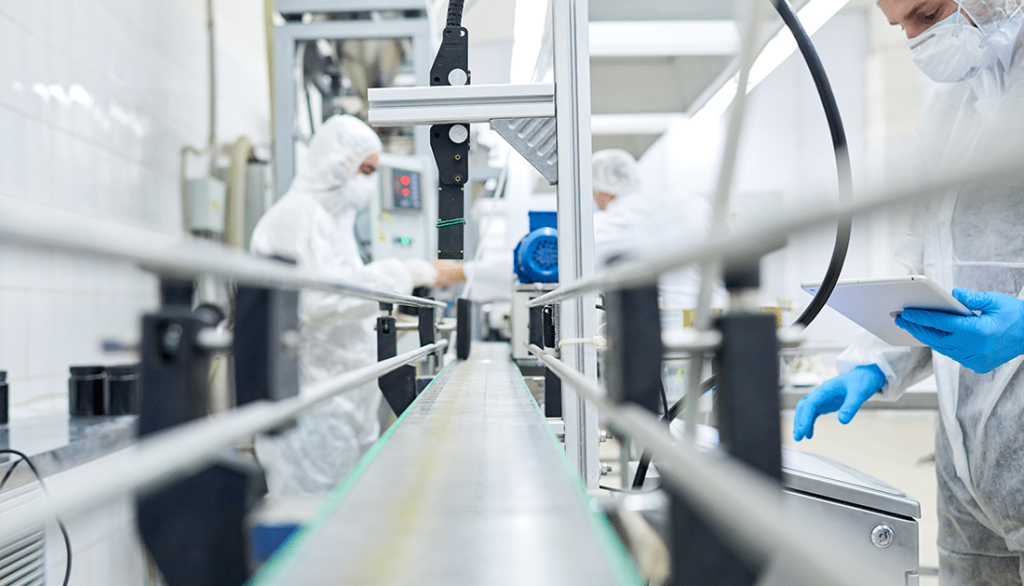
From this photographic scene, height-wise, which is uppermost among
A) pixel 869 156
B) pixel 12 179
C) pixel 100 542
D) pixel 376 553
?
pixel 869 156

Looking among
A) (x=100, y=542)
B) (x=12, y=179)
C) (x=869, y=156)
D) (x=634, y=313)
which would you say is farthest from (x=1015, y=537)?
(x=869, y=156)

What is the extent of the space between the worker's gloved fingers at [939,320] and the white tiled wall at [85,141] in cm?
154

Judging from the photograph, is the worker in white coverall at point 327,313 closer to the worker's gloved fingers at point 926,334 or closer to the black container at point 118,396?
the black container at point 118,396

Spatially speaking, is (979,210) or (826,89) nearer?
(826,89)

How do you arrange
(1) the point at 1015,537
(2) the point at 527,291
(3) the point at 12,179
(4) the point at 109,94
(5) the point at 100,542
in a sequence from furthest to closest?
(4) the point at 109,94 → (5) the point at 100,542 → (3) the point at 12,179 → (2) the point at 527,291 → (1) the point at 1015,537

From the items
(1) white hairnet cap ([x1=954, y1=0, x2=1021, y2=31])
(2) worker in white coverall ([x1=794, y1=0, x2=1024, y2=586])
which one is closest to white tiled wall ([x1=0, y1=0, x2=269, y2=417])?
(2) worker in white coverall ([x1=794, y1=0, x2=1024, y2=586])

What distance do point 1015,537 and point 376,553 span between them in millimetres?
1278

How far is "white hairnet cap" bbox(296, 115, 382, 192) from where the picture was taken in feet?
7.29

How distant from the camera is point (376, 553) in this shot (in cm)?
36

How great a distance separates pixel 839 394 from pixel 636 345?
48.5 inches

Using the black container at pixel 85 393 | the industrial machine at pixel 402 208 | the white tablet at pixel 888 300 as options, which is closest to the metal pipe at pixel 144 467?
the white tablet at pixel 888 300

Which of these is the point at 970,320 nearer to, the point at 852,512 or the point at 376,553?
the point at 852,512

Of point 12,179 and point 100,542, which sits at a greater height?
point 12,179

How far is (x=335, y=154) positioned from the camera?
2219 mm
